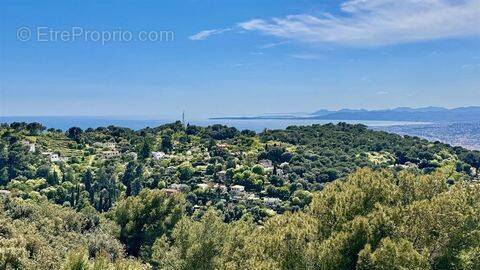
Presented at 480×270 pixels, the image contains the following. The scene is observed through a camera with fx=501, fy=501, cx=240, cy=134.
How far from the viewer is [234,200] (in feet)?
209

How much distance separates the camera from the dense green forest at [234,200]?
58.1ft

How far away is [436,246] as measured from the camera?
683 inches

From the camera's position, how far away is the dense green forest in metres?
17.7

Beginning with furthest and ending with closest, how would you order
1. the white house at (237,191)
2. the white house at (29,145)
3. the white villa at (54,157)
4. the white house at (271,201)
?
the white house at (29,145) < the white villa at (54,157) < the white house at (237,191) < the white house at (271,201)

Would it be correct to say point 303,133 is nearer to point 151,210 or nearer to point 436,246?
point 151,210

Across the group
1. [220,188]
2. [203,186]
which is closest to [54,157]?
[203,186]

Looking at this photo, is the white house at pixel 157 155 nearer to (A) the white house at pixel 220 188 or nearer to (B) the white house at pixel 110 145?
(B) the white house at pixel 110 145

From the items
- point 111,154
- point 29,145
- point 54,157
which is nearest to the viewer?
point 54,157

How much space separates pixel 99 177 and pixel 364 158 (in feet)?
140

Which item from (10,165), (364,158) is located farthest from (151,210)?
(364,158)

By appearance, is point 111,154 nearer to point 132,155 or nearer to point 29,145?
point 132,155

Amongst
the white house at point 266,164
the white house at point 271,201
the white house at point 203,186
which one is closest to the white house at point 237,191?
the white house at point 203,186

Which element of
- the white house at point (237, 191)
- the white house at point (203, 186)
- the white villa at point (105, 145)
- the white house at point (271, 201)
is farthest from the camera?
the white villa at point (105, 145)

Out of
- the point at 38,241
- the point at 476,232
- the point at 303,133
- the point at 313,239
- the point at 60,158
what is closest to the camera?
the point at 476,232
